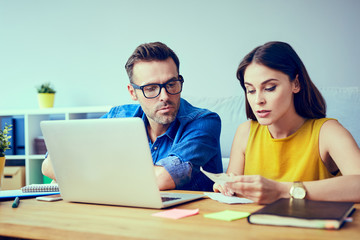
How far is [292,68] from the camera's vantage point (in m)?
1.49

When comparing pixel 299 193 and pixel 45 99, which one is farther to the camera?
pixel 45 99

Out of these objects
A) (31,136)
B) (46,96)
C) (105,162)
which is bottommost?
(31,136)

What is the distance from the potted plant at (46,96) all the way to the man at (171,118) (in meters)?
1.84

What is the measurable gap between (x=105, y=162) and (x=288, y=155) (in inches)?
30.9

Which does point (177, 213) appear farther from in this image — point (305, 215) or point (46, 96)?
point (46, 96)

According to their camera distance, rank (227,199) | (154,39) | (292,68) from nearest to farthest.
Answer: (227,199)
(292,68)
(154,39)

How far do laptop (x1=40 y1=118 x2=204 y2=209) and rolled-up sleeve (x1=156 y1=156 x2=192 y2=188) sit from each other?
22 cm

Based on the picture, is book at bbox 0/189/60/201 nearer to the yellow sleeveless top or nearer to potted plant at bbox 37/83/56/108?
the yellow sleeveless top

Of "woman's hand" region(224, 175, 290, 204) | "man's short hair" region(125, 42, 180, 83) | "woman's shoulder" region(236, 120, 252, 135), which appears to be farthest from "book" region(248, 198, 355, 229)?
"man's short hair" region(125, 42, 180, 83)

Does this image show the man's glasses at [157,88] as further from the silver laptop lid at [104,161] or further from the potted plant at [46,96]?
the potted plant at [46,96]

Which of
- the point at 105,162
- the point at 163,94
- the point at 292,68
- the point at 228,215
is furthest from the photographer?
the point at 163,94

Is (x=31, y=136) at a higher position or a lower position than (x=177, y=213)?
lower

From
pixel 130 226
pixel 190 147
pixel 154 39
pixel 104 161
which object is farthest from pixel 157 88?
pixel 154 39

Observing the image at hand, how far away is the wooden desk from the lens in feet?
2.54
